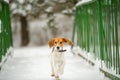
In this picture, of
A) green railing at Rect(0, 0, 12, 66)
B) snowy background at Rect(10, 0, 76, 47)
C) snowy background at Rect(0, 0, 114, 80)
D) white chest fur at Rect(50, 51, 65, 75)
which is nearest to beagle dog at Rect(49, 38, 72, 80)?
white chest fur at Rect(50, 51, 65, 75)

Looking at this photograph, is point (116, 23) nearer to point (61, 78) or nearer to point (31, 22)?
point (61, 78)

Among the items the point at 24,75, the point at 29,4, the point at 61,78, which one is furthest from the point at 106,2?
the point at 29,4

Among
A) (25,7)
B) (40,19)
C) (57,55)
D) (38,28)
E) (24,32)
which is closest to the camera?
(57,55)

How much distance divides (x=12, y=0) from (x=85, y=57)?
1408cm

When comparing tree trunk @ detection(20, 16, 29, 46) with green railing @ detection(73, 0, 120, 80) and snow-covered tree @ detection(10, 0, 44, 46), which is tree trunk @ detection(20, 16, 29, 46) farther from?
green railing @ detection(73, 0, 120, 80)

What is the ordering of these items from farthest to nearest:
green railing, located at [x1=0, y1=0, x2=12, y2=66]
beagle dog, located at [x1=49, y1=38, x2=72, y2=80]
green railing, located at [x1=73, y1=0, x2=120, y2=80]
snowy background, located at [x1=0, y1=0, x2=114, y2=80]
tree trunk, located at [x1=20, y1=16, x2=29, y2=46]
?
1. tree trunk, located at [x1=20, y1=16, x2=29, y2=46]
2. snowy background, located at [x1=0, y1=0, x2=114, y2=80]
3. green railing, located at [x1=0, y1=0, x2=12, y2=66]
4. beagle dog, located at [x1=49, y1=38, x2=72, y2=80]
5. green railing, located at [x1=73, y1=0, x2=120, y2=80]

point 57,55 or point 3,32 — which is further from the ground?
point 3,32

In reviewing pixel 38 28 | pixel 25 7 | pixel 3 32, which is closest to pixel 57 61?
pixel 3 32

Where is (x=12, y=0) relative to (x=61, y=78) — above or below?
above

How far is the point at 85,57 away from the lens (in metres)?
13.4

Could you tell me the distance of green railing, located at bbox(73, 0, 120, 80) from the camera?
821cm

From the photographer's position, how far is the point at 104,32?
9664 millimetres

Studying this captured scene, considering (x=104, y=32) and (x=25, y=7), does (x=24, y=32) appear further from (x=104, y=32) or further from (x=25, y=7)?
(x=104, y=32)

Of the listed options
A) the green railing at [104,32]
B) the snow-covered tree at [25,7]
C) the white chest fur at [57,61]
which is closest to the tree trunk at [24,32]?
the snow-covered tree at [25,7]
